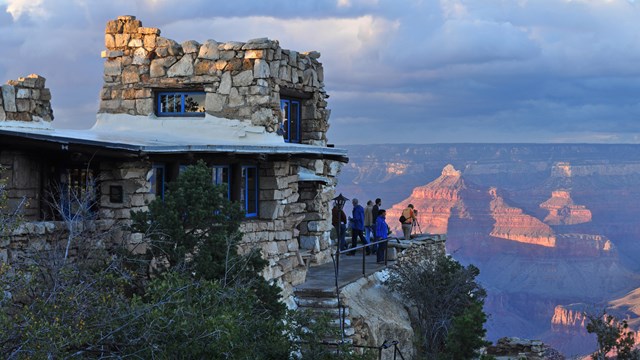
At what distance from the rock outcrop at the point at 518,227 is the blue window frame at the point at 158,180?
148 m

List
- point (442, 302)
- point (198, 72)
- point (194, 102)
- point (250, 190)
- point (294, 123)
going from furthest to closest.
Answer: point (294, 123)
point (442, 302)
point (194, 102)
point (198, 72)
point (250, 190)

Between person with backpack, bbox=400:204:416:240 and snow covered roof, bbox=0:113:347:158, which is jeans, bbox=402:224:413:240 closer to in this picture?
person with backpack, bbox=400:204:416:240

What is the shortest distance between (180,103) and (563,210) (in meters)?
162

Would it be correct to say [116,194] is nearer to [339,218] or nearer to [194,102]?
[194,102]

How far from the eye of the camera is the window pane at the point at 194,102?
20359 mm

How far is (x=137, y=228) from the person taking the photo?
46.1 ft

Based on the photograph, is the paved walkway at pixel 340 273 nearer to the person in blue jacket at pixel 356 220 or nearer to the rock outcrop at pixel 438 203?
the person in blue jacket at pixel 356 220

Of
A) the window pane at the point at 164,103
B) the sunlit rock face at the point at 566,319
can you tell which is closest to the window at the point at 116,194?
the window pane at the point at 164,103

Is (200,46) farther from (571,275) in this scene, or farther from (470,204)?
(470,204)

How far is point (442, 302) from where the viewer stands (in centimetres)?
2133

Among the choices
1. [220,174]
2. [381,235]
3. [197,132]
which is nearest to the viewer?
[220,174]

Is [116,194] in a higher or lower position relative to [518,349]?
higher

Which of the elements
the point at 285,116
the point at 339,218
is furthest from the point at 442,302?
the point at 285,116

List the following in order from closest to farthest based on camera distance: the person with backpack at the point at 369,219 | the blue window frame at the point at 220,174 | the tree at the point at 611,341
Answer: the blue window frame at the point at 220,174
the tree at the point at 611,341
the person with backpack at the point at 369,219
